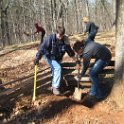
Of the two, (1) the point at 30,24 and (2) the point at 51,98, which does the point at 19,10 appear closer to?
(1) the point at 30,24

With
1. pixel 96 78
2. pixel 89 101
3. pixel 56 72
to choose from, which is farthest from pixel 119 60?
pixel 56 72

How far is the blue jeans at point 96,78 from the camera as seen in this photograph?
28.2 ft

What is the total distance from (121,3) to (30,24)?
161ft

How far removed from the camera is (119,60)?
27.5ft

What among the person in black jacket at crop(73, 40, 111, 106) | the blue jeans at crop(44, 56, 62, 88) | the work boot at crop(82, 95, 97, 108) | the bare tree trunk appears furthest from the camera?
the blue jeans at crop(44, 56, 62, 88)

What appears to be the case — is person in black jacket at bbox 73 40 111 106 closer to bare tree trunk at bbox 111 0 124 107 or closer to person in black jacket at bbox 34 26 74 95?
bare tree trunk at bbox 111 0 124 107

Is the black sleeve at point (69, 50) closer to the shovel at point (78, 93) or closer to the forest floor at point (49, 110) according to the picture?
the shovel at point (78, 93)

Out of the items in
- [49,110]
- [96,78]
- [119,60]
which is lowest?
[49,110]

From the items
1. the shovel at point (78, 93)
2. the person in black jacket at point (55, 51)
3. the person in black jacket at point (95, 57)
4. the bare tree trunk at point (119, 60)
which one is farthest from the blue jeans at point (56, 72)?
the bare tree trunk at point (119, 60)

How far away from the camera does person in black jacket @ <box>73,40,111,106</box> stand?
8.34m

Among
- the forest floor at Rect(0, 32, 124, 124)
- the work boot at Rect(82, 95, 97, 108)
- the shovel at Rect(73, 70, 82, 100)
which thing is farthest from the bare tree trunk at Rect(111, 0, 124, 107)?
the shovel at Rect(73, 70, 82, 100)

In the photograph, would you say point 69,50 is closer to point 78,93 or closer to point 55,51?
point 55,51

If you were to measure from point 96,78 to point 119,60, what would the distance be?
75 centimetres

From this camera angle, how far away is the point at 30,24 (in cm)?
5641
